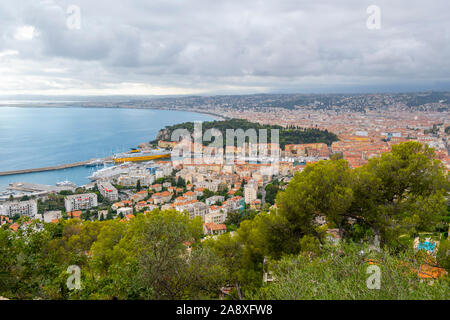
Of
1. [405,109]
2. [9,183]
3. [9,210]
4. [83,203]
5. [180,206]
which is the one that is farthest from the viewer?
[405,109]

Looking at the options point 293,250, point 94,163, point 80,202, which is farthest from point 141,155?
point 293,250

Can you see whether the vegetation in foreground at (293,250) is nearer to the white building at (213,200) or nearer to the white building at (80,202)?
the white building at (213,200)

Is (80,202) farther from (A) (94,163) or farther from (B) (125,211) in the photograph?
(A) (94,163)

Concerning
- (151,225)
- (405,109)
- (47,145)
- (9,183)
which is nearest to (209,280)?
(151,225)

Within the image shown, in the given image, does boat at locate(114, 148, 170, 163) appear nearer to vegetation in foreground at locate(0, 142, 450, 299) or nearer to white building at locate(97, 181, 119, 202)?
white building at locate(97, 181, 119, 202)

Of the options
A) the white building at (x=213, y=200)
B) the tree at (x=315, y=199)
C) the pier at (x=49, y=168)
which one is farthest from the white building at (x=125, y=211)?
the pier at (x=49, y=168)

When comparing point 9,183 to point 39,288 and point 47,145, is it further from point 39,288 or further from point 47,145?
point 39,288
